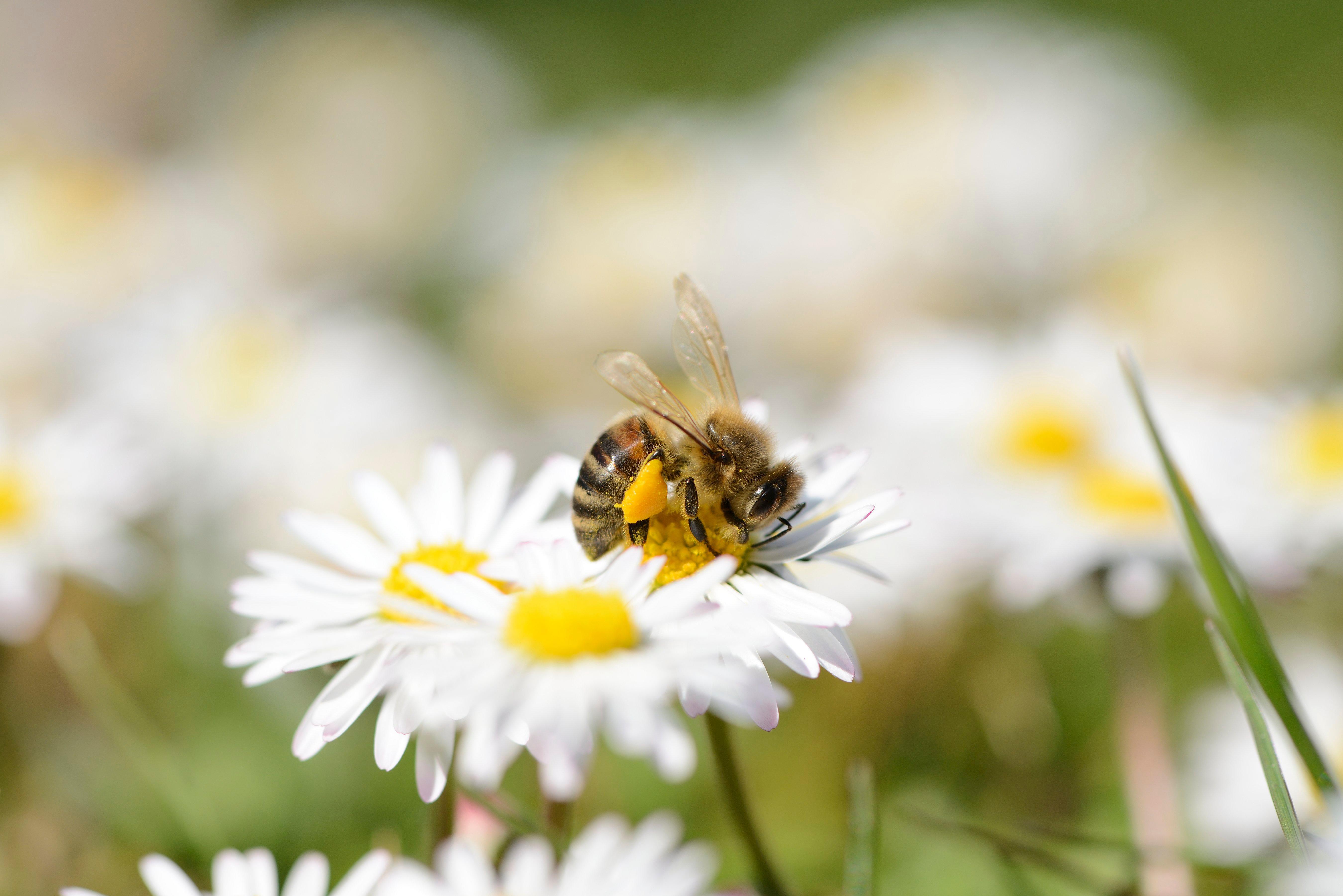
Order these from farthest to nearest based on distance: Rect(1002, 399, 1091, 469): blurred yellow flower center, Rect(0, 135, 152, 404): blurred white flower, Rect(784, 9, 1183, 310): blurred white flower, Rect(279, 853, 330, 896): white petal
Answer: Rect(784, 9, 1183, 310): blurred white flower → Rect(0, 135, 152, 404): blurred white flower → Rect(1002, 399, 1091, 469): blurred yellow flower center → Rect(279, 853, 330, 896): white petal

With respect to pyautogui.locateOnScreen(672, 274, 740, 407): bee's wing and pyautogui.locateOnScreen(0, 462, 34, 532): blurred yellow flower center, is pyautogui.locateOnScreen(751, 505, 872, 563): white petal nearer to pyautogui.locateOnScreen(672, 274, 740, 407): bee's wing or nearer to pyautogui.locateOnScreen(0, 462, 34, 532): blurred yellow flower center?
pyautogui.locateOnScreen(672, 274, 740, 407): bee's wing

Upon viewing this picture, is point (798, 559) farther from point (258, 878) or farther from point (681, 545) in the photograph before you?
point (258, 878)

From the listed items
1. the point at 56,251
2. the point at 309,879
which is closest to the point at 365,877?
the point at 309,879

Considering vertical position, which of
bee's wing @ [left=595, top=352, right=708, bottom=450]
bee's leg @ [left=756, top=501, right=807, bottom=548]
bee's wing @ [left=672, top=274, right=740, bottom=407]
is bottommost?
bee's leg @ [left=756, top=501, right=807, bottom=548]

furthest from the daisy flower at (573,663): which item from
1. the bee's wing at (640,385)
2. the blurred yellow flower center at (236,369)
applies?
the blurred yellow flower center at (236,369)

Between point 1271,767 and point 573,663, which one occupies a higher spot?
point 1271,767

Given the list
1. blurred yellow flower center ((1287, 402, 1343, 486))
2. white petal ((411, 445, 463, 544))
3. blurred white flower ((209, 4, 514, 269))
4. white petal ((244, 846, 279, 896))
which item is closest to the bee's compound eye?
white petal ((411, 445, 463, 544))

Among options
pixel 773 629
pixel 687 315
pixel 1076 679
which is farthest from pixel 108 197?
pixel 773 629

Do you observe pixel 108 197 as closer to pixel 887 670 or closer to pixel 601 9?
pixel 887 670
